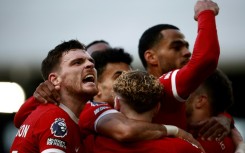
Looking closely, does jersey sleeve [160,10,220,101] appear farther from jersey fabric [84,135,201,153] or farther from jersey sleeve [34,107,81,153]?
jersey sleeve [34,107,81,153]

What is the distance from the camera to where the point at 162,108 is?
406 cm

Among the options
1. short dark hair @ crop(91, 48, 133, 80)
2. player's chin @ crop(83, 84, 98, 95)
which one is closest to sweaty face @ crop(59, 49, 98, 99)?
player's chin @ crop(83, 84, 98, 95)

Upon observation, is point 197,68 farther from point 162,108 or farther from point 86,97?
point 86,97

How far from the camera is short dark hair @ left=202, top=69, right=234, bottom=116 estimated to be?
4617mm

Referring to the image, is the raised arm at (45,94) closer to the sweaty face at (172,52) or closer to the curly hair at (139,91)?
the curly hair at (139,91)

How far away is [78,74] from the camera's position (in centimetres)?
443

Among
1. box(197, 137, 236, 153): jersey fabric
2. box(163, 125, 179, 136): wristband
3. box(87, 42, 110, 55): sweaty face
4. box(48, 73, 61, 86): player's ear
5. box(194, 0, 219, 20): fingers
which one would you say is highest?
box(194, 0, 219, 20): fingers

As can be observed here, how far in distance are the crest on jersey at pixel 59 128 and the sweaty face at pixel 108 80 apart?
3.29 ft

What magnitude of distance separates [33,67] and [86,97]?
10792 mm

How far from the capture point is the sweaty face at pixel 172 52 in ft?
15.1

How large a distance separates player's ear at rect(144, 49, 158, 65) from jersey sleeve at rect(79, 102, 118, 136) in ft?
2.25

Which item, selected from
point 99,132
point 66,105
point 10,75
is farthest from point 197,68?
point 10,75

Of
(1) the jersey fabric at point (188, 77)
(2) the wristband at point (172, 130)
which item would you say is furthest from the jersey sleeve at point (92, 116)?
(2) the wristband at point (172, 130)

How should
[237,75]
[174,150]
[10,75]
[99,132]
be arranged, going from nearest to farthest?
[174,150] → [99,132] → [10,75] → [237,75]
